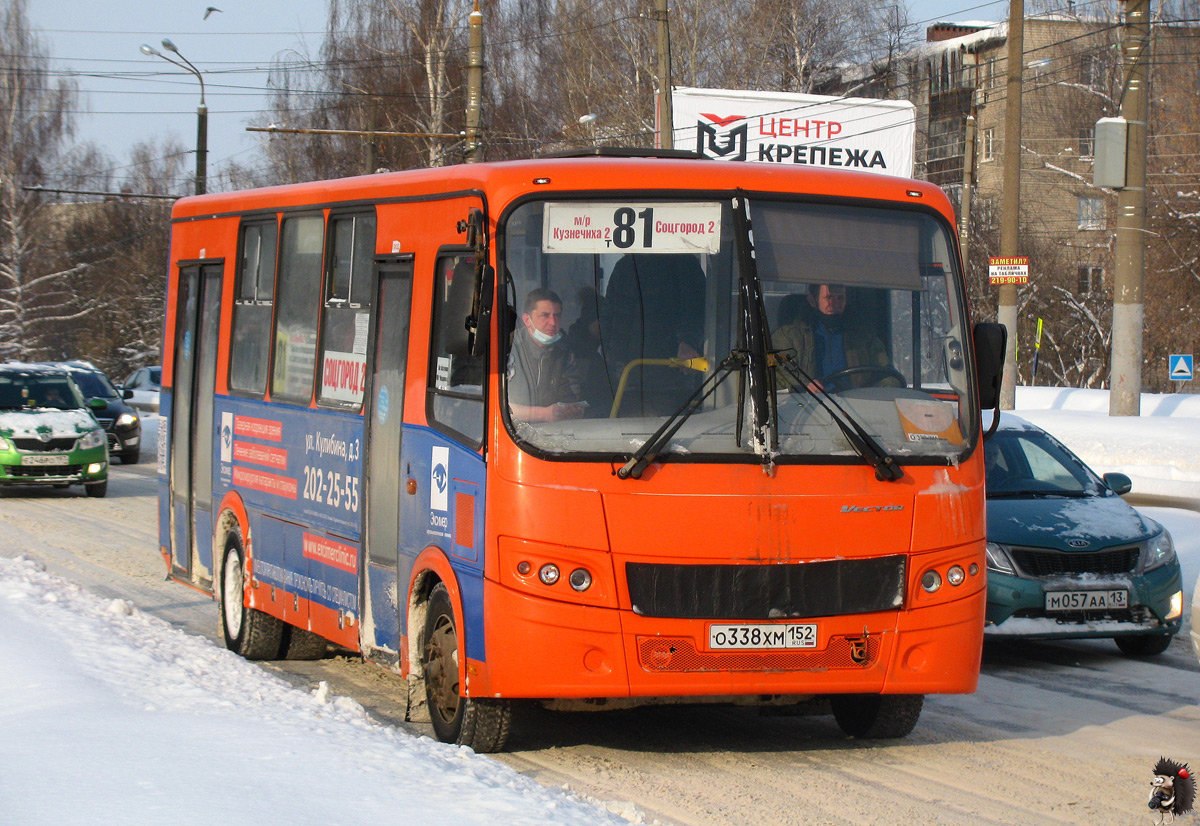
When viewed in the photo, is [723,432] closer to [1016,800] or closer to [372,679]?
[1016,800]

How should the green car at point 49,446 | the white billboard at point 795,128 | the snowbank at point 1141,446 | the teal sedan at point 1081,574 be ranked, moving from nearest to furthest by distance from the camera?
the teal sedan at point 1081,574
the green car at point 49,446
the snowbank at point 1141,446
the white billboard at point 795,128

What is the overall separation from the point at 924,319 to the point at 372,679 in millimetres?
4017

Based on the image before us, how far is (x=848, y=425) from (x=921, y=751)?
164 centimetres

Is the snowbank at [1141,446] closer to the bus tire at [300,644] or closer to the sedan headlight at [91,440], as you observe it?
the sedan headlight at [91,440]

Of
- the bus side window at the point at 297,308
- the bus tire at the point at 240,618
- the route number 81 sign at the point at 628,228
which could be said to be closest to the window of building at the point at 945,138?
the bus tire at the point at 240,618

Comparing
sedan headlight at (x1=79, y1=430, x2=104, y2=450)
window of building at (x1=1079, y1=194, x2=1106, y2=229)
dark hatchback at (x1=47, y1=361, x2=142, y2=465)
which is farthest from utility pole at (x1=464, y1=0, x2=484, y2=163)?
window of building at (x1=1079, y1=194, x2=1106, y2=229)

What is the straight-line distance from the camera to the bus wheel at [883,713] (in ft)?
23.8

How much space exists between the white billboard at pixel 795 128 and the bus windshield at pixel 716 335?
78.7 feet

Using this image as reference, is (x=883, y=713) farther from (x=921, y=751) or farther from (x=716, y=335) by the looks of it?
(x=716, y=335)

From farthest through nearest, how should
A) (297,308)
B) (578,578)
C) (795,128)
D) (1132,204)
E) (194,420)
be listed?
(795,128) < (1132,204) < (194,420) < (297,308) < (578,578)

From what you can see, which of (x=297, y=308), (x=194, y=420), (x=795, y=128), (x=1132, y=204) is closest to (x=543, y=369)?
(x=297, y=308)

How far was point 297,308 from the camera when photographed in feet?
30.7

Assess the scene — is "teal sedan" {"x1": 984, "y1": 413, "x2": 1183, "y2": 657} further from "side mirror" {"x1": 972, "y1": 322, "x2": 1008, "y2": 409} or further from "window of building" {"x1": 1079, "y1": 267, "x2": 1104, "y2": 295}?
"window of building" {"x1": 1079, "y1": 267, "x2": 1104, "y2": 295}

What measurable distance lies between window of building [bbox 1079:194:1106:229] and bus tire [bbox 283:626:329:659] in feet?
179
